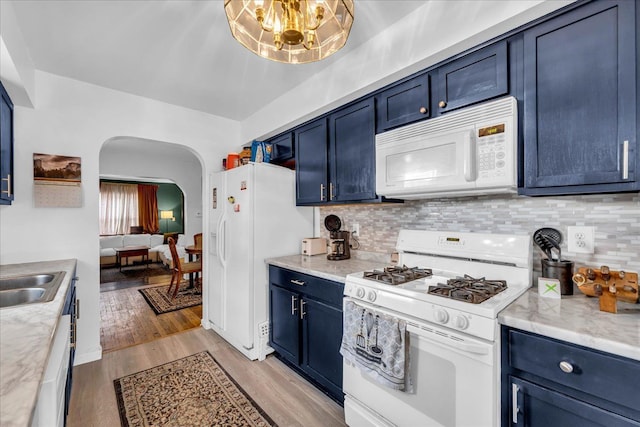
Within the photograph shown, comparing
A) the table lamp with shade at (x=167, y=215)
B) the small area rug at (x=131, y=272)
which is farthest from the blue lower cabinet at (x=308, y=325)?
the table lamp with shade at (x=167, y=215)

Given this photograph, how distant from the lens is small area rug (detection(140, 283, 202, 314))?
4044mm

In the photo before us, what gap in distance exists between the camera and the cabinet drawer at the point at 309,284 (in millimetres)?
1977

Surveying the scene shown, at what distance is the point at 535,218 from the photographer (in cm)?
164

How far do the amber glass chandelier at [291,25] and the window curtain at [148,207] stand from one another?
8644 mm

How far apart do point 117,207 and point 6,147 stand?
6.92 m

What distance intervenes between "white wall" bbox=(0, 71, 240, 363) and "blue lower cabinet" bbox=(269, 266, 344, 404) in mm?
1670

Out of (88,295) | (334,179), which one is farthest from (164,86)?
(88,295)

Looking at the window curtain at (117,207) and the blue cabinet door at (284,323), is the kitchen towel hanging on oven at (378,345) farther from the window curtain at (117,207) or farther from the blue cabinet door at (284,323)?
the window curtain at (117,207)

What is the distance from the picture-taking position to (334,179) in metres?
2.45

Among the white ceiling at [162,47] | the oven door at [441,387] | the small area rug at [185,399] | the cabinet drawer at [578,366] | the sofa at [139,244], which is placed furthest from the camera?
the sofa at [139,244]

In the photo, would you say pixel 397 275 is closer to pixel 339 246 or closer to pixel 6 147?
pixel 339 246

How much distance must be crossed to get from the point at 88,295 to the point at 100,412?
1094 mm

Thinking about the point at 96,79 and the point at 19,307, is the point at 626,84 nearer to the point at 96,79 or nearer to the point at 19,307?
the point at 19,307

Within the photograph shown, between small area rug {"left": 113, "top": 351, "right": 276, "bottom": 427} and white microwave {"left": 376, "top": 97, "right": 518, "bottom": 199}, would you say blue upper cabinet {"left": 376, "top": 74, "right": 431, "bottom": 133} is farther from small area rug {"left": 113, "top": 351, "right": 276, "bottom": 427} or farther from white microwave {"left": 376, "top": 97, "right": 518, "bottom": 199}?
small area rug {"left": 113, "top": 351, "right": 276, "bottom": 427}
